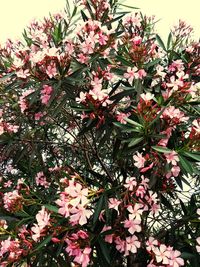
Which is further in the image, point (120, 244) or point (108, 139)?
point (108, 139)

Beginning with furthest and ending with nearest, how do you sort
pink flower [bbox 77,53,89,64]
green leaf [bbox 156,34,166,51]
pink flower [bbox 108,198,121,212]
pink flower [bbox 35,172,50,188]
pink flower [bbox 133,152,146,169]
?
pink flower [bbox 35,172,50,188] → green leaf [bbox 156,34,166,51] → pink flower [bbox 77,53,89,64] → pink flower [bbox 108,198,121,212] → pink flower [bbox 133,152,146,169]

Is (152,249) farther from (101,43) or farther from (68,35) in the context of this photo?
(68,35)

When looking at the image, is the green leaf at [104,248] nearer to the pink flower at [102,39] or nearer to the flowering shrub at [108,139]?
the flowering shrub at [108,139]

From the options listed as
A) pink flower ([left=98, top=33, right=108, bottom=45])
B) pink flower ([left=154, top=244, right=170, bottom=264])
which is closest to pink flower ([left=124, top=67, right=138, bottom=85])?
pink flower ([left=98, top=33, right=108, bottom=45])

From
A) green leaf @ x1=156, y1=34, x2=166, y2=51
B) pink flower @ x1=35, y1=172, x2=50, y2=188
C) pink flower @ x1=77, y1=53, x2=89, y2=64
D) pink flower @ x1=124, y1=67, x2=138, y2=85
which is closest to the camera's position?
pink flower @ x1=124, y1=67, x2=138, y2=85

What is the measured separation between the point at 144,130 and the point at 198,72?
86 cm

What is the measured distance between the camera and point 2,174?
301 cm

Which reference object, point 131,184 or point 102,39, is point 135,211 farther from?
point 102,39

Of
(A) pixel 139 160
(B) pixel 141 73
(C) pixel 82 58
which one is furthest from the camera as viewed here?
(C) pixel 82 58

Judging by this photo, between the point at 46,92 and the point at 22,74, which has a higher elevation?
the point at 22,74

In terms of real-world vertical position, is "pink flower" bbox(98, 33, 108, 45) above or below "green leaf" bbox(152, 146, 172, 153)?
above

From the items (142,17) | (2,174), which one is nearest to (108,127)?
(142,17)

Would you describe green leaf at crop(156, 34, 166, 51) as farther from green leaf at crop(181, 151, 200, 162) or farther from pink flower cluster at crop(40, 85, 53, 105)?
green leaf at crop(181, 151, 200, 162)

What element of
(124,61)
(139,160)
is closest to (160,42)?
(124,61)
